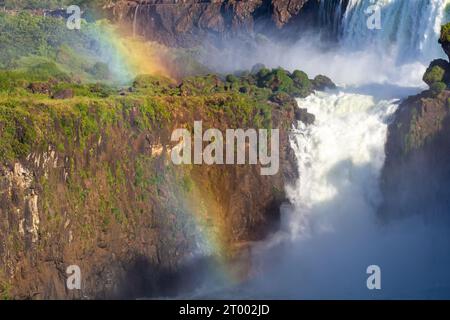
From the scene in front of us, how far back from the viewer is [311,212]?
59812 millimetres

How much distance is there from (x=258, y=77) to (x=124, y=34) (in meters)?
31.0

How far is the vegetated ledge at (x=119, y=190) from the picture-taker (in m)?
50.5

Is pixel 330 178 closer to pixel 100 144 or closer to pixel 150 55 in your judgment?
pixel 100 144

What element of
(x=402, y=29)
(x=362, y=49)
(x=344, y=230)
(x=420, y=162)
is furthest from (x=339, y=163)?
(x=362, y=49)

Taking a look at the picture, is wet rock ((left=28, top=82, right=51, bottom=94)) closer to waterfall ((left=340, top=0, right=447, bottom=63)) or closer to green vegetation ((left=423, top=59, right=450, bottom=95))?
green vegetation ((left=423, top=59, right=450, bottom=95))

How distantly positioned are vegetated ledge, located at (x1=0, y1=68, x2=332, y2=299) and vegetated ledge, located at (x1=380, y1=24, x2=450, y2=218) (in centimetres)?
511

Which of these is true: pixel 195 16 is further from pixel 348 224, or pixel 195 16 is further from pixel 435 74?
pixel 348 224

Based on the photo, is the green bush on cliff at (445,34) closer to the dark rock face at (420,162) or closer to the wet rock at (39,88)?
the dark rock face at (420,162)

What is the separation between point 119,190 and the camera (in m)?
54.7

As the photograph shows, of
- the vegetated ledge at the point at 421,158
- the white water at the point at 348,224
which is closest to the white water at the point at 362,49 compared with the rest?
the white water at the point at 348,224

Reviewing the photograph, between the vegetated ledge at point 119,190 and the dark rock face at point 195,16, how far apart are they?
33.1m

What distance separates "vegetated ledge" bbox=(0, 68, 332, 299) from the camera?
50.5 meters

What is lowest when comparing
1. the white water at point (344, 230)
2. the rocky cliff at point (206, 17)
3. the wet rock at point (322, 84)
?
the white water at point (344, 230)
